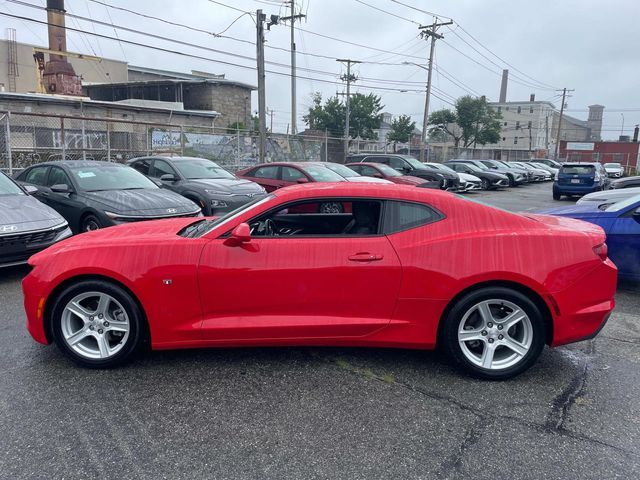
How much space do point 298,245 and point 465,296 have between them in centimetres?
126

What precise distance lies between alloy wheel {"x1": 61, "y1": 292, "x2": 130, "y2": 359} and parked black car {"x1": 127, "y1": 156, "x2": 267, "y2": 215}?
5422mm

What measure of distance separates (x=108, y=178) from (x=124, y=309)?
210 inches

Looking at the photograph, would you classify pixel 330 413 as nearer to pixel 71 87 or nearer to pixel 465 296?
pixel 465 296

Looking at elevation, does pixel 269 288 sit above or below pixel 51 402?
above

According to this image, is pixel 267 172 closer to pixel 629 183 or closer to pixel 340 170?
pixel 340 170

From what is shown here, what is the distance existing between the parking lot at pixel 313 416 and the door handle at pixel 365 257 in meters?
0.88

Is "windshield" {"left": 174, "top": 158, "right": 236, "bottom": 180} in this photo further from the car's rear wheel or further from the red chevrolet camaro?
the red chevrolet camaro

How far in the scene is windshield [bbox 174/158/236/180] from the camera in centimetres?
1014

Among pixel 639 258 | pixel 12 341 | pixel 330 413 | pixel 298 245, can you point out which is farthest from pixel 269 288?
pixel 639 258

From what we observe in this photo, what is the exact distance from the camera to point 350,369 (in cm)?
355

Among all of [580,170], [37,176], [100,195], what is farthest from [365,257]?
[580,170]

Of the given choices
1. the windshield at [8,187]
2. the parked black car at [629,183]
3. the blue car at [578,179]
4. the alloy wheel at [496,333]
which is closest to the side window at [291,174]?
the windshield at [8,187]

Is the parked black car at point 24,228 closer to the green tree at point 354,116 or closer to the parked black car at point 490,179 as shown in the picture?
the parked black car at point 490,179

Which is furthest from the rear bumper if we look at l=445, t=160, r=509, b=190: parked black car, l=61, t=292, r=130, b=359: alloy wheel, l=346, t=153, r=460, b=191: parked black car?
l=445, t=160, r=509, b=190: parked black car
